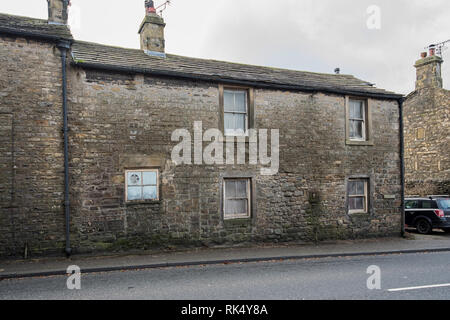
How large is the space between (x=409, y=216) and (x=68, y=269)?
47.1ft

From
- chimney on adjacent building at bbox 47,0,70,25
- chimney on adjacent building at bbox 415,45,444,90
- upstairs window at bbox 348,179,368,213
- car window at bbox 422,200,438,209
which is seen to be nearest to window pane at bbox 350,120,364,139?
upstairs window at bbox 348,179,368,213

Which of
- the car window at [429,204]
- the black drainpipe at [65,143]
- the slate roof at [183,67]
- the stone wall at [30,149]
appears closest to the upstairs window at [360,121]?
the slate roof at [183,67]

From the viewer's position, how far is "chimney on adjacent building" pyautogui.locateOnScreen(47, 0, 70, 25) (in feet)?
34.6

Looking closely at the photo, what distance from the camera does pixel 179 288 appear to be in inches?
261

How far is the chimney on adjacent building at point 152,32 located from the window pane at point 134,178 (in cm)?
473

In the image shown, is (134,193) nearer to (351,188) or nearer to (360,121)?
(351,188)

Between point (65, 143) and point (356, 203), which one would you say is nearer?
point (65, 143)

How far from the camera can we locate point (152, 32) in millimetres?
12438

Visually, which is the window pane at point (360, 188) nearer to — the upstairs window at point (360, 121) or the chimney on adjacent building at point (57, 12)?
the upstairs window at point (360, 121)

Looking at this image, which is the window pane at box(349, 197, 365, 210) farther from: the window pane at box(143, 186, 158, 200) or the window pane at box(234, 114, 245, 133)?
the window pane at box(143, 186, 158, 200)

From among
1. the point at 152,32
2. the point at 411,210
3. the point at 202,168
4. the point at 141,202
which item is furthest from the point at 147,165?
the point at 411,210

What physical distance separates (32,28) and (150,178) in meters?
5.29
